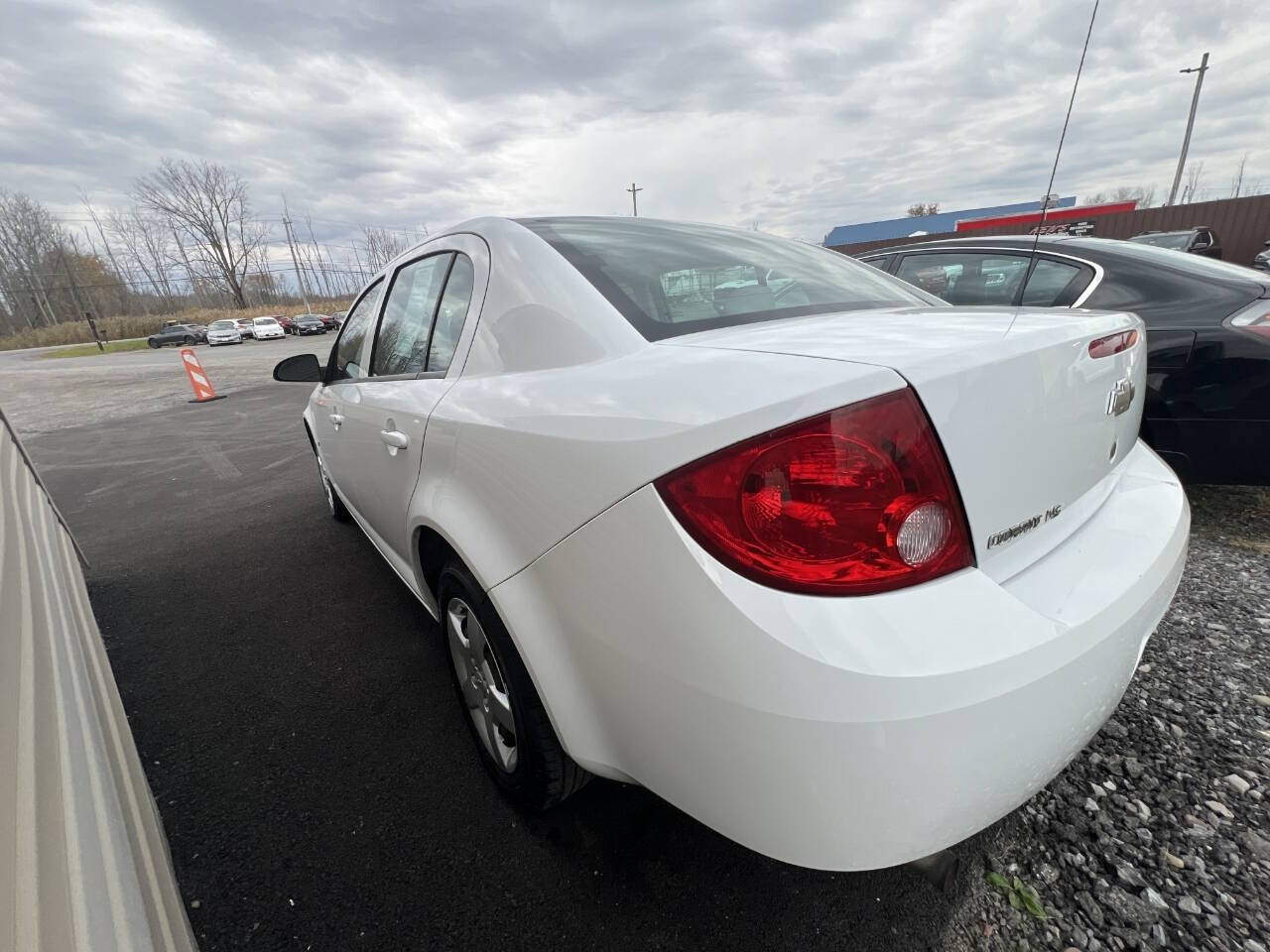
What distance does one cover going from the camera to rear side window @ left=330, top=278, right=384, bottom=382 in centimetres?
275

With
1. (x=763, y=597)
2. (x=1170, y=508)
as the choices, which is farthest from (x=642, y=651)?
(x=1170, y=508)

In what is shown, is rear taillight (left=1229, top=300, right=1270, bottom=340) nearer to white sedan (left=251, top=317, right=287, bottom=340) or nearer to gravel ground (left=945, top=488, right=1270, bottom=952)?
gravel ground (left=945, top=488, right=1270, bottom=952)

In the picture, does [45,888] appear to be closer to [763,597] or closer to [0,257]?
[763,597]

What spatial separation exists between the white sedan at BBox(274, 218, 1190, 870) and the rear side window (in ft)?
5.25

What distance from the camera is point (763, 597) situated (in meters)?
0.87

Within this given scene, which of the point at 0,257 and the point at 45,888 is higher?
the point at 0,257

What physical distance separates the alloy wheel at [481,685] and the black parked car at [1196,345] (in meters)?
3.27

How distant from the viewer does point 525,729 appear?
4.76 feet

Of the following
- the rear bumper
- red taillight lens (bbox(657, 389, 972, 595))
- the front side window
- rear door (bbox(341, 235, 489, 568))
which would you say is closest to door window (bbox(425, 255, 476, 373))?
rear door (bbox(341, 235, 489, 568))

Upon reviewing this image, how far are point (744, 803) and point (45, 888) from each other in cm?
92

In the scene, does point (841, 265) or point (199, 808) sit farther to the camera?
point (841, 265)

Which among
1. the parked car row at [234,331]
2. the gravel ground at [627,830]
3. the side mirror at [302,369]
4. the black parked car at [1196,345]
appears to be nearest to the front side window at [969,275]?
the black parked car at [1196,345]

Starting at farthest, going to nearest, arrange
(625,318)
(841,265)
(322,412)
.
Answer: (322,412) < (841,265) < (625,318)

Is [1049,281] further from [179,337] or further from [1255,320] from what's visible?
[179,337]
